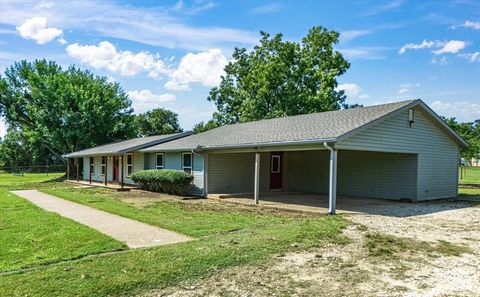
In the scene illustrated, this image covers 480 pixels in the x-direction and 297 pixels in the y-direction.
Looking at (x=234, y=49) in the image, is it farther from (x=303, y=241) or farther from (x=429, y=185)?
(x=303, y=241)

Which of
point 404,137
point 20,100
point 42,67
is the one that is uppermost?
point 42,67

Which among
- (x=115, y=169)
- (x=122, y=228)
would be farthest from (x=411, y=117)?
(x=115, y=169)

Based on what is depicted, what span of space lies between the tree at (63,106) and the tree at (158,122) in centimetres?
2353

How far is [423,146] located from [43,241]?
13.2 meters

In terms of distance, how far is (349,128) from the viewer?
11.8 metres

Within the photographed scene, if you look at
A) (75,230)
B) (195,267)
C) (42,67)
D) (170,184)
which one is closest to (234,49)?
(42,67)

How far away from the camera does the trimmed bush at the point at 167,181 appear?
1694cm

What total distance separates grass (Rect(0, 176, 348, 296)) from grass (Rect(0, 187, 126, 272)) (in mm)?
513

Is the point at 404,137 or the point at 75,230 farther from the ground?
the point at 404,137

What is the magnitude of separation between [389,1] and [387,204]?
696cm

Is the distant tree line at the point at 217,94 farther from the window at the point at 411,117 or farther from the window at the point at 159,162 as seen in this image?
the window at the point at 411,117

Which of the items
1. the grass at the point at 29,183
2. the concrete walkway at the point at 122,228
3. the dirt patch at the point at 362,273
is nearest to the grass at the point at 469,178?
the dirt patch at the point at 362,273

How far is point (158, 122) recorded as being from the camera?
6188 cm

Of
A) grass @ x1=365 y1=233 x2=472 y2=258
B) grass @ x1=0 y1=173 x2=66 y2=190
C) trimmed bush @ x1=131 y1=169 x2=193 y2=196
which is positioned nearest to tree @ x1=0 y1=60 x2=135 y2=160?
grass @ x1=0 y1=173 x2=66 y2=190
